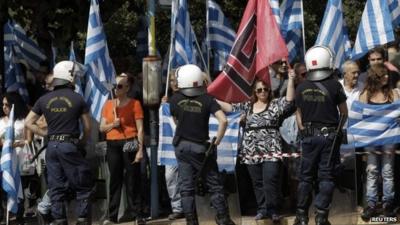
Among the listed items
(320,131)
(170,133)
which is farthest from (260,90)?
(170,133)

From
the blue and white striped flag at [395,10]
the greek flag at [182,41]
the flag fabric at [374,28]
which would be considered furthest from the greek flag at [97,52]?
A: the blue and white striped flag at [395,10]

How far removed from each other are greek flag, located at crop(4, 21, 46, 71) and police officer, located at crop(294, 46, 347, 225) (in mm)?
6861

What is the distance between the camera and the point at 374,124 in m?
13.4

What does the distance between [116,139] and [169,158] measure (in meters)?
0.79

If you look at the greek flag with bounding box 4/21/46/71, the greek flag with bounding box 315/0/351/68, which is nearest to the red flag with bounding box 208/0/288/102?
the greek flag with bounding box 315/0/351/68

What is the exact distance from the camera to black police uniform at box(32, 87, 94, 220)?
12.9m

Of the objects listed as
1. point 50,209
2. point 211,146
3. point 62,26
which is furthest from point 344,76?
point 62,26

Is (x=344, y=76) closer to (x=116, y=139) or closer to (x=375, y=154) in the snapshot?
(x=375, y=154)

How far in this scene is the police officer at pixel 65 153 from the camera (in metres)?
12.9

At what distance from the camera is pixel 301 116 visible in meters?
12.6

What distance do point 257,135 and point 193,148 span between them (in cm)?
100

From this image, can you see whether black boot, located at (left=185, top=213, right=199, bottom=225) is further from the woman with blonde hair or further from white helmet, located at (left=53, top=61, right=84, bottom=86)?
white helmet, located at (left=53, top=61, right=84, bottom=86)

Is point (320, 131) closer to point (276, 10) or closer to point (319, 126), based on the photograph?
point (319, 126)

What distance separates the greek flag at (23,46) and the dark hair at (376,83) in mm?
6672
